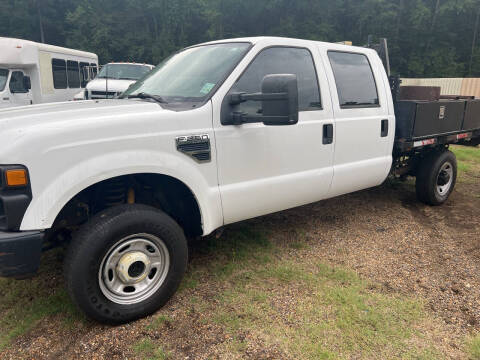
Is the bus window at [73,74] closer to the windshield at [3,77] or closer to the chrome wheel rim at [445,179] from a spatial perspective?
the windshield at [3,77]

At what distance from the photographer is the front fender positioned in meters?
2.34

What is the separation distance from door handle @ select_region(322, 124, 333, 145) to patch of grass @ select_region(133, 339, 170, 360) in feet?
7.38

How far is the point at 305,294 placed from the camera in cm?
317

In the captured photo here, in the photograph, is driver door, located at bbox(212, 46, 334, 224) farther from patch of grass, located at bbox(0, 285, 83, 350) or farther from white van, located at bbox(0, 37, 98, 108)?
white van, located at bbox(0, 37, 98, 108)

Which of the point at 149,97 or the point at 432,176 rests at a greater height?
the point at 149,97

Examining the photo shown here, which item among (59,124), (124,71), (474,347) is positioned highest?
(124,71)

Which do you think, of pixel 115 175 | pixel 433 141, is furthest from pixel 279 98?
pixel 433 141

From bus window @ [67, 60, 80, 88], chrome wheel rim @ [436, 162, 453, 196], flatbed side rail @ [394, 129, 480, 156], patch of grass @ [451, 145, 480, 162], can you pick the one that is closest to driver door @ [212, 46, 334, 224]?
flatbed side rail @ [394, 129, 480, 156]

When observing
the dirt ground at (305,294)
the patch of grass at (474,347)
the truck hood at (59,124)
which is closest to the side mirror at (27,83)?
the dirt ground at (305,294)

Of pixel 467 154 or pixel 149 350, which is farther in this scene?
pixel 467 154

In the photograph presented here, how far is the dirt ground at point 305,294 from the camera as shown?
257 cm

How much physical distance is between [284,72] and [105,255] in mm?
2121

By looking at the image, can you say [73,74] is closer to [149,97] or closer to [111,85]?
[111,85]

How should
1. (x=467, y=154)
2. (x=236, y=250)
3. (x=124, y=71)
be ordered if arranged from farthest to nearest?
(x=124, y=71) → (x=467, y=154) → (x=236, y=250)
